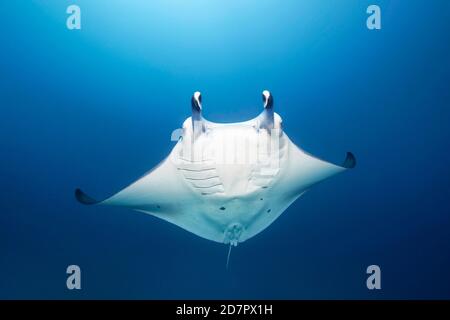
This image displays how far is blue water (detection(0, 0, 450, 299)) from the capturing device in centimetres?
473

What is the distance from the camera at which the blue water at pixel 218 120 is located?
186 inches

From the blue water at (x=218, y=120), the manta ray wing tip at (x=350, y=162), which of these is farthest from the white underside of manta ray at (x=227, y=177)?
the blue water at (x=218, y=120)

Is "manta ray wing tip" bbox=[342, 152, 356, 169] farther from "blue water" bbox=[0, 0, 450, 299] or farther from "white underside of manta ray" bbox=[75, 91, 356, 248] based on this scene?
"blue water" bbox=[0, 0, 450, 299]

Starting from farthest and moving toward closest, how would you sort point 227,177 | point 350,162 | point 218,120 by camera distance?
point 218,120
point 350,162
point 227,177

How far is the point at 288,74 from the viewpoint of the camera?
5.53m

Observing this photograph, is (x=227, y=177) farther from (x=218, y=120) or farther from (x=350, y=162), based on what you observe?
(x=218, y=120)

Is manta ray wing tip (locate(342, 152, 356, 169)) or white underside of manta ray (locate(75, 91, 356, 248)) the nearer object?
white underside of manta ray (locate(75, 91, 356, 248))

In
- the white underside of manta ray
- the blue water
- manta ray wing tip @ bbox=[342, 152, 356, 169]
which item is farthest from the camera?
the blue water

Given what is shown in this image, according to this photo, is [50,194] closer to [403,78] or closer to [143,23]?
[143,23]

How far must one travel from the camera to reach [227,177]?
2.16 metres

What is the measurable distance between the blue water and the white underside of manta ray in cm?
243

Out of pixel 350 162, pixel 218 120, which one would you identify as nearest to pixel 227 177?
pixel 350 162

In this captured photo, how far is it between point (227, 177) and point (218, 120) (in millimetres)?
3309

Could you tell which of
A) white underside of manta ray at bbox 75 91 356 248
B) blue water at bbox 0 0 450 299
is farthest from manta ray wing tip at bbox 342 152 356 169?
blue water at bbox 0 0 450 299
